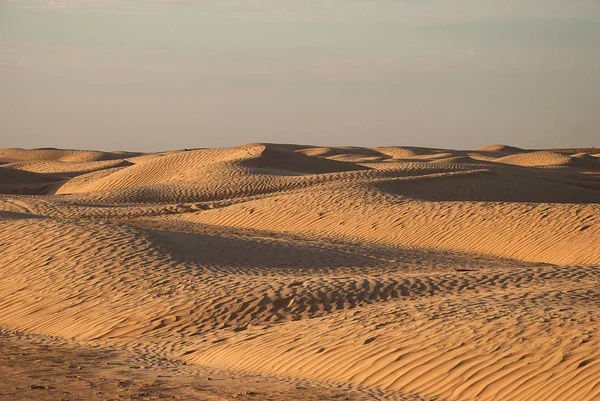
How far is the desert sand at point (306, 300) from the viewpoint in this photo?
756cm

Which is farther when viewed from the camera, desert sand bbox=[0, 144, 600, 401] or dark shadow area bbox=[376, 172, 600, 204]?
dark shadow area bbox=[376, 172, 600, 204]

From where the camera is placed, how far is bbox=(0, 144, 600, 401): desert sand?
24.8 feet

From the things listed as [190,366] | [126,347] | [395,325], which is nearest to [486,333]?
[395,325]

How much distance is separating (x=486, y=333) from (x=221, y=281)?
17.4 feet

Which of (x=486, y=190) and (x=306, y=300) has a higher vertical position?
(x=486, y=190)

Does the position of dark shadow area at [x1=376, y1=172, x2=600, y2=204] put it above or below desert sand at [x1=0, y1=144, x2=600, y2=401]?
above

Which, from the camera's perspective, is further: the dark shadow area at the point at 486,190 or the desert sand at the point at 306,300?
the dark shadow area at the point at 486,190

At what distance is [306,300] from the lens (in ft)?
37.8

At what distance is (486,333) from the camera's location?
334 inches

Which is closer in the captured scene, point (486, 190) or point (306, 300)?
point (306, 300)

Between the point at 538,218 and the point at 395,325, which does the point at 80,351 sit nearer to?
the point at 395,325

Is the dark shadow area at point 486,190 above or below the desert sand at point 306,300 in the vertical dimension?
above

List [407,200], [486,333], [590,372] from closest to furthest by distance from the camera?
[590,372] → [486,333] → [407,200]

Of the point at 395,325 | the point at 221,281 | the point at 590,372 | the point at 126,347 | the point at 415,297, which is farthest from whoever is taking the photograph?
the point at 221,281
